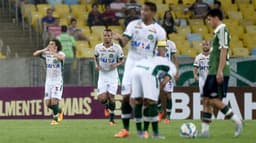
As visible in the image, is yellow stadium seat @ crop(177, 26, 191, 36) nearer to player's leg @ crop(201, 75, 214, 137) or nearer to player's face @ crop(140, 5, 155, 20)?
player's leg @ crop(201, 75, 214, 137)

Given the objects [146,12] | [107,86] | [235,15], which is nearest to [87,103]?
[107,86]

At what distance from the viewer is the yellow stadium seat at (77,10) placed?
35.8 m

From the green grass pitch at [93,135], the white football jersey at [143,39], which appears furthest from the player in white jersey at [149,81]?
the green grass pitch at [93,135]

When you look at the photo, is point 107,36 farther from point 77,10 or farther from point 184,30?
point 184,30

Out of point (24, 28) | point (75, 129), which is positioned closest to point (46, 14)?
point (24, 28)

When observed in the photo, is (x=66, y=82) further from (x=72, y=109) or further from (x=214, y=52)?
(x=214, y=52)

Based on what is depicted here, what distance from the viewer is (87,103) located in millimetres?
30750

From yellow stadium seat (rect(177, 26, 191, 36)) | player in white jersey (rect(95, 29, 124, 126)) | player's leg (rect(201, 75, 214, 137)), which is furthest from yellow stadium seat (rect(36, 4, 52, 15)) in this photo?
player's leg (rect(201, 75, 214, 137))

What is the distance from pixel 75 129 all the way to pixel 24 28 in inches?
530

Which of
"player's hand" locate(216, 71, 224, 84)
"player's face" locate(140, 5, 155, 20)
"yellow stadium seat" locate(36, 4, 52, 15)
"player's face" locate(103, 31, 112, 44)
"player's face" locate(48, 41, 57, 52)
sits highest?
"player's face" locate(140, 5, 155, 20)

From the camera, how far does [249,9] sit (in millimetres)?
38375

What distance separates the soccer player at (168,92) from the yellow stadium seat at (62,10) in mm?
8327

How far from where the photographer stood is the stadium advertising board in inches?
1202

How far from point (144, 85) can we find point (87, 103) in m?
13.2
